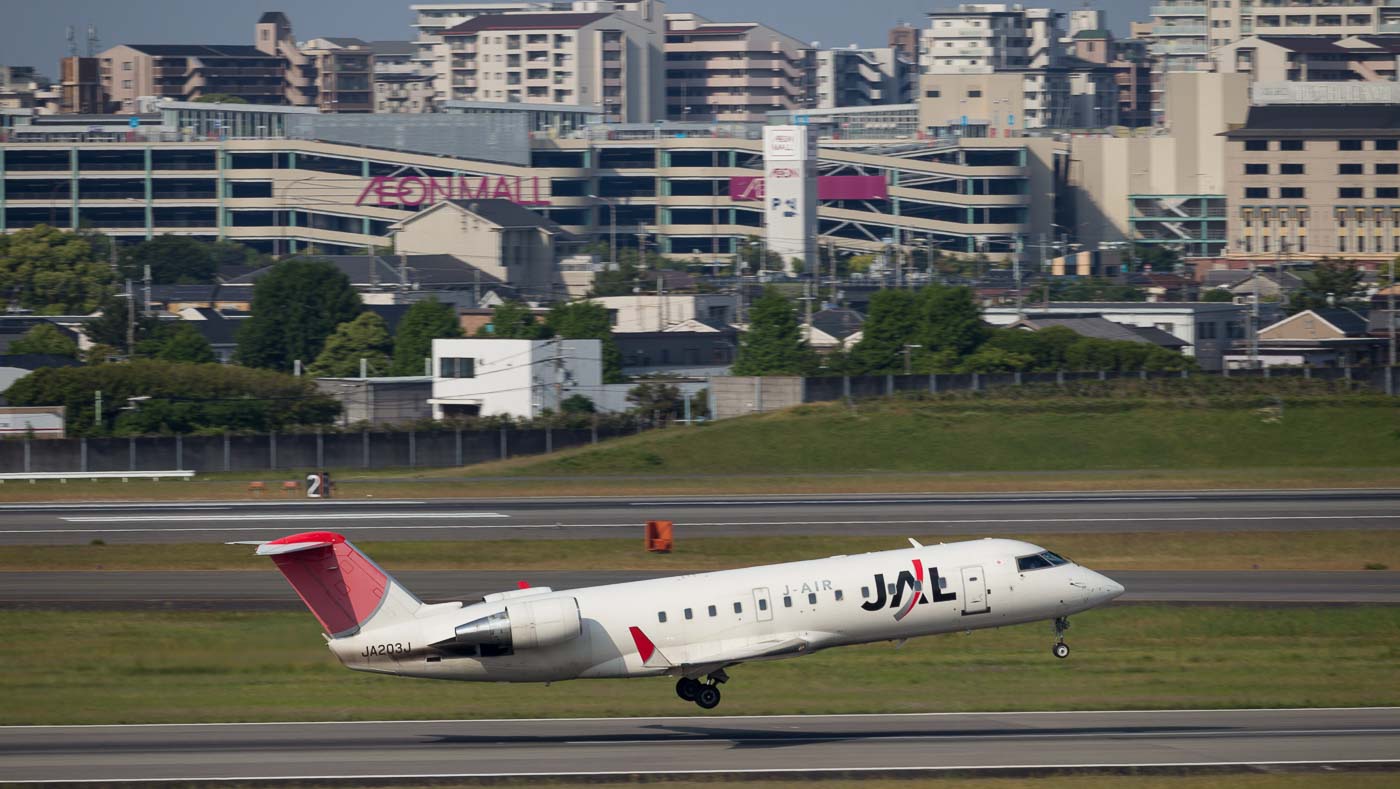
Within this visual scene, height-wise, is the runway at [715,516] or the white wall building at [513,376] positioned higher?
the white wall building at [513,376]

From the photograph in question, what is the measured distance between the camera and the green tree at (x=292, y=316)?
138375 mm

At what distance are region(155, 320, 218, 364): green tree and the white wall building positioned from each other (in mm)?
23293

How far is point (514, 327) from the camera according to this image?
132750 millimetres

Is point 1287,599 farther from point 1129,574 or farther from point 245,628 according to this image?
point 245,628

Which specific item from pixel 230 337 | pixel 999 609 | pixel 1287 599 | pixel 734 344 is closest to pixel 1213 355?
pixel 734 344

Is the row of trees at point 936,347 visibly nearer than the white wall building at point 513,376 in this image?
No

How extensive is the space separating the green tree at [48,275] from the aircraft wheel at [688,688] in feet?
497

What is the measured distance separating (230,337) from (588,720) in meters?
117

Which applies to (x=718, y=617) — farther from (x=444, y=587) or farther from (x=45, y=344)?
(x=45, y=344)

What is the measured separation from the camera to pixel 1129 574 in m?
56.7

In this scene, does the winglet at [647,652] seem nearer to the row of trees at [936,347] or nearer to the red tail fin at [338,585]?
the red tail fin at [338,585]

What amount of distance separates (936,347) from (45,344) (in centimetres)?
7487

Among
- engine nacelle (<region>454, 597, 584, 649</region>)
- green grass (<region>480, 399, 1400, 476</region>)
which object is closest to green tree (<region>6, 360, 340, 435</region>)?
green grass (<region>480, 399, 1400, 476</region>)

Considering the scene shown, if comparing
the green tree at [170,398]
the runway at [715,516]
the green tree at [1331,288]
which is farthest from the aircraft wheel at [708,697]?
the green tree at [1331,288]
